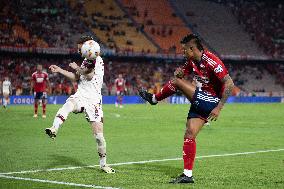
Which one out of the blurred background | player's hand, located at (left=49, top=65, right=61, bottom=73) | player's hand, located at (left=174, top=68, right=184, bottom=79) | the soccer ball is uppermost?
the blurred background

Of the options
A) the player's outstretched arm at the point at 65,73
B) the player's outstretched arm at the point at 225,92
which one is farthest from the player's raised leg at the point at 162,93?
the player's outstretched arm at the point at 65,73

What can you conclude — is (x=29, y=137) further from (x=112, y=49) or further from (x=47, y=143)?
(x=112, y=49)

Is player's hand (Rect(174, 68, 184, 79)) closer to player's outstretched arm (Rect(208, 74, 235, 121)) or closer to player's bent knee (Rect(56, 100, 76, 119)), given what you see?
player's outstretched arm (Rect(208, 74, 235, 121))

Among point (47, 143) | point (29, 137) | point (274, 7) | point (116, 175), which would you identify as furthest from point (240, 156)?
point (274, 7)

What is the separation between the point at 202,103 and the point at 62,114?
2458 millimetres

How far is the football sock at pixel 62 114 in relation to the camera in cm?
972

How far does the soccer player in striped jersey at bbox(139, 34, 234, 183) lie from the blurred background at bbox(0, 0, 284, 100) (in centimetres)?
3734

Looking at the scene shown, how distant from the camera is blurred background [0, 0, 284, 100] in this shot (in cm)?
5159

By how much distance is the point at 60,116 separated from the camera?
32.4 ft

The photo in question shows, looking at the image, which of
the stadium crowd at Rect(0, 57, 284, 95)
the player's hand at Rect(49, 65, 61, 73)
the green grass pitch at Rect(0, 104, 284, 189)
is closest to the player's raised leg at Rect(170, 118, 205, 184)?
the green grass pitch at Rect(0, 104, 284, 189)

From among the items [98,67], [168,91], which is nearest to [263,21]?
[98,67]

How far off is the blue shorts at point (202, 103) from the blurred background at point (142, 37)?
3740 cm

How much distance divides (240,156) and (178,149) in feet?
6.64

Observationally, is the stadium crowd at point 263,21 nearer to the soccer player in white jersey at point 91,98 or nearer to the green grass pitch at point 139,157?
the green grass pitch at point 139,157
